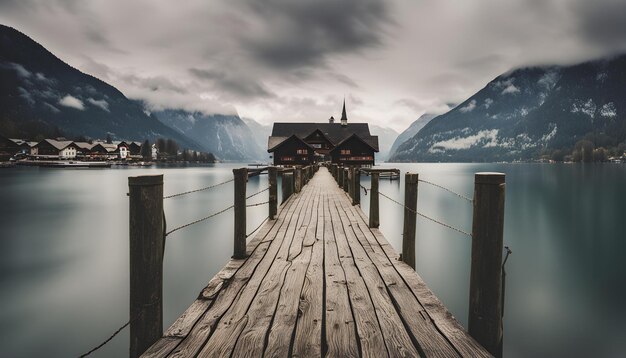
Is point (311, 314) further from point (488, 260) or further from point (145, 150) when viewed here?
point (145, 150)

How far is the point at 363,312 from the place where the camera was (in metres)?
3.38

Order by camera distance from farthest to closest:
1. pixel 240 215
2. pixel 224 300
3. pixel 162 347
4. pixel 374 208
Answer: pixel 374 208 < pixel 240 215 < pixel 224 300 < pixel 162 347

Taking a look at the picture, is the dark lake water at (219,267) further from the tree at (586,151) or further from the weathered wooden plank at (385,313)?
the tree at (586,151)

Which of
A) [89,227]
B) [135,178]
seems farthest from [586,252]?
[89,227]

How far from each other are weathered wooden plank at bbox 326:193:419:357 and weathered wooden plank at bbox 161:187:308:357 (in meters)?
1.57


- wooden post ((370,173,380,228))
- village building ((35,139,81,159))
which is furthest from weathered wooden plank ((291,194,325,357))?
village building ((35,139,81,159))

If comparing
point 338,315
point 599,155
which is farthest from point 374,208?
point 599,155

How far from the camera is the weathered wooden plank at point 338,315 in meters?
2.72

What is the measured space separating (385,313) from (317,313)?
720mm

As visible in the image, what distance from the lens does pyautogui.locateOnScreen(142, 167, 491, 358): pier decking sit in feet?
8.93

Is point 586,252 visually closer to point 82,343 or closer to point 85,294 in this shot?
point 82,343

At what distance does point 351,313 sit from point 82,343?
7.03m

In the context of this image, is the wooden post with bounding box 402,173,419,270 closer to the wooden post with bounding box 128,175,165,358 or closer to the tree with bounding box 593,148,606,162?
the wooden post with bounding box 128,175,165,358

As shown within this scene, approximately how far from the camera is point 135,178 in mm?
2717
